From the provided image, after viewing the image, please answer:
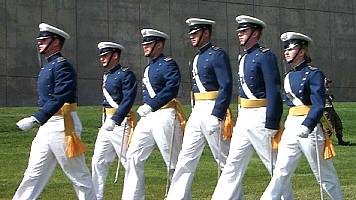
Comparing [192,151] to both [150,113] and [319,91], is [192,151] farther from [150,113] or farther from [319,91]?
[319,91]

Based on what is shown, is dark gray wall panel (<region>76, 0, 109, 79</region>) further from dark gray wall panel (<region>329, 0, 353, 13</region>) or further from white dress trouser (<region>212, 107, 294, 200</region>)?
white dress trouser (<region>212, 107, 294, 200</region>)

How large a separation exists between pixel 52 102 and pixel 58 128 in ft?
0.93

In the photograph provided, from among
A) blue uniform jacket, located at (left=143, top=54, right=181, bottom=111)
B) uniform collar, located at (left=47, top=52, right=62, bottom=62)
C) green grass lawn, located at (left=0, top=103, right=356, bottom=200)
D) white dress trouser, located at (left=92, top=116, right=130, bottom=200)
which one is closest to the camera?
uniform collar, located at (left=47, top=52, right=62, bottom=62)

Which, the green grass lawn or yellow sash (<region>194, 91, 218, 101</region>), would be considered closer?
yellow sash (<region>194, 91, 218, 101</region>)

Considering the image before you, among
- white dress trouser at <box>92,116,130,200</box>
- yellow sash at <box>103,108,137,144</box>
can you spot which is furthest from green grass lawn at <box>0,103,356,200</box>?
yellow sash at <box>103,108,137,144</box>

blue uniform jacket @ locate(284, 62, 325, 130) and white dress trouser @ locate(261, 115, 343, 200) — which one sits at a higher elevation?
blue uniform jacket @ locate(284, 62, 325, 130)

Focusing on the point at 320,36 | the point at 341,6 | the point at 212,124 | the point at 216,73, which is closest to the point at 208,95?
the point at 216,73

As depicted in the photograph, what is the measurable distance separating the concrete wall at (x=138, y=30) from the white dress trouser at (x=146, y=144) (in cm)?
1953

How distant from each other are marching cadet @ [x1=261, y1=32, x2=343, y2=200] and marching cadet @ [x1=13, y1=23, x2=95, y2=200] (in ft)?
6.12

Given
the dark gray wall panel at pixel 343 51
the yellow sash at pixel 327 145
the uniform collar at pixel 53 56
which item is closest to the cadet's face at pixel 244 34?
the yellow sash at pixel 327 145

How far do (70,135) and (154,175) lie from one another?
6004 millimetres

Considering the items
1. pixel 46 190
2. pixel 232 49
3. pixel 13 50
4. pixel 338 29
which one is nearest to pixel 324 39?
pixel 338 29

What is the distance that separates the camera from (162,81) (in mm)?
10125

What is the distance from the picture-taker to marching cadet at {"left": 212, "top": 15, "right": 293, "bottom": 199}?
28.9 feet
